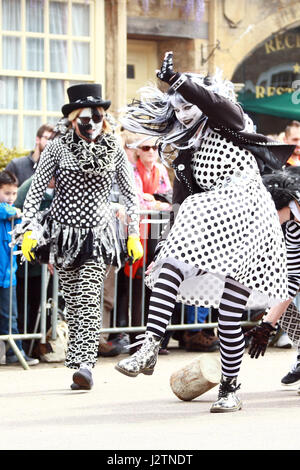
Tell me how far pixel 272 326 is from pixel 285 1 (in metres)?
9.26

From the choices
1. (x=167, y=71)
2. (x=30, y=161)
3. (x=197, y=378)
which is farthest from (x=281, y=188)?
(x=30, y=161)

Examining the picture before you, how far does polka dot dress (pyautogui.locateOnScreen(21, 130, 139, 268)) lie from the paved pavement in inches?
37.1

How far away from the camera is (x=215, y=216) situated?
6004 mm

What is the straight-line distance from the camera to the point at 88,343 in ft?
23.9

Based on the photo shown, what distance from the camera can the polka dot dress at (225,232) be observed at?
235 inches

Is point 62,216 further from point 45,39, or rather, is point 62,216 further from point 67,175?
point 45,39

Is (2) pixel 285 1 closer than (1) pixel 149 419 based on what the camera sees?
No

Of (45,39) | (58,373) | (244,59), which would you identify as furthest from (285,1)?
(58,373)

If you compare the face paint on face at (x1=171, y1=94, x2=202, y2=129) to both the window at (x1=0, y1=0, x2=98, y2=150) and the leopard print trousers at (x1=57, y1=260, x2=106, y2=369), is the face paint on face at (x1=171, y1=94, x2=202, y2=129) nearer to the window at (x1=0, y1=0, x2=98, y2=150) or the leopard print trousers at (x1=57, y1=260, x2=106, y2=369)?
the leopard print trousers at (x1=57, y1=260, x2=106, y2=369)

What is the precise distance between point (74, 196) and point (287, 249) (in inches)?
56.8

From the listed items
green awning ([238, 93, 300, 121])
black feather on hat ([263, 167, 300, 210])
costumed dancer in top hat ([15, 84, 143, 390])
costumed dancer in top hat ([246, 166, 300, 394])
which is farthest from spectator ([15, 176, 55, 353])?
green awning ([238, 93, 300, 121])

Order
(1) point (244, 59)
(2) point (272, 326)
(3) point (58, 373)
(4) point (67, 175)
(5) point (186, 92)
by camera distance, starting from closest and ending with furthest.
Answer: (5) point (186, 92) → (2) point (272, 326) → (4) point (67, 175) → (3) point (58, 373) → (1) point (244, 59)

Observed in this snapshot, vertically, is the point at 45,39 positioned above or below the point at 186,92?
above

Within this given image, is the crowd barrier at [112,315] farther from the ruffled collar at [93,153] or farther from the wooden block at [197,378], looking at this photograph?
the wooden block at [197,378]
